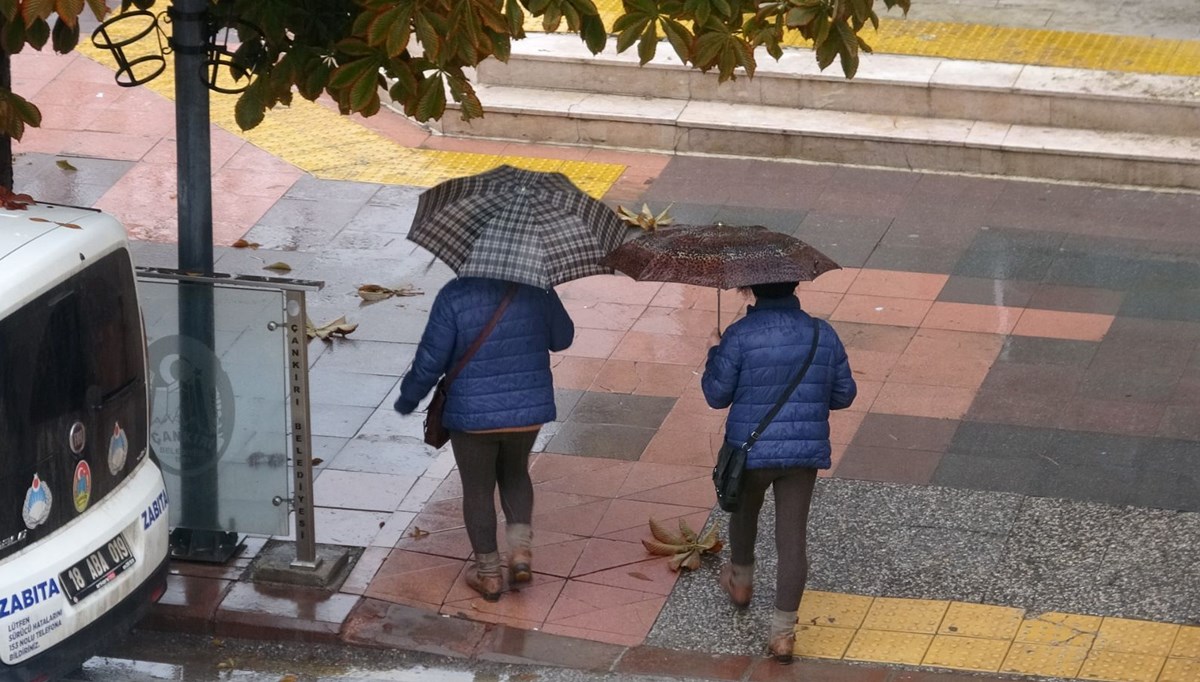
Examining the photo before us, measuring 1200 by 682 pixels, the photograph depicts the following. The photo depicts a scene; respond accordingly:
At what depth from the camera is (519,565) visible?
293 inches

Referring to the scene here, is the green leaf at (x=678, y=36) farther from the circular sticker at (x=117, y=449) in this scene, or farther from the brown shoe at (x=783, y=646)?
the circular sticker at (x=117, y=449)

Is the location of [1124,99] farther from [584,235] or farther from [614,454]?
[584,235]

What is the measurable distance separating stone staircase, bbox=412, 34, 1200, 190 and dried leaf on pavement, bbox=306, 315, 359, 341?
358 cm

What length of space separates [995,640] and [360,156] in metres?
7.33

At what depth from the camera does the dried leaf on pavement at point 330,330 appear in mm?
9984

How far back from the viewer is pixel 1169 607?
23.7 feet

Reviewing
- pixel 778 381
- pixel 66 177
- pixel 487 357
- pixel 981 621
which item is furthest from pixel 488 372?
pixel 66 177

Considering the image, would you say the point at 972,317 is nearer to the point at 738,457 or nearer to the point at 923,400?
the point at 923,400

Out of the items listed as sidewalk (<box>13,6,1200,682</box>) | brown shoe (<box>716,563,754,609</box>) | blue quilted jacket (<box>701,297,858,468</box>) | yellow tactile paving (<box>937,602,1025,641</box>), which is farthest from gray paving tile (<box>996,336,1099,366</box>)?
blue quilted jacket (<box>701,297,858,468</box>)

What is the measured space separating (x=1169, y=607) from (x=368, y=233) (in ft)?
20.1

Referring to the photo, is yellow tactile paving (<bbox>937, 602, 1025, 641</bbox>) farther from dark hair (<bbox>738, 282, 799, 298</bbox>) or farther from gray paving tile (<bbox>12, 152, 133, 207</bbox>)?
gray paving tile (<bbox>12, 152, 133, 207</bbox>)

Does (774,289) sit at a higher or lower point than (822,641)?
higher

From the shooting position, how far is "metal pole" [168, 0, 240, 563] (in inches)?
288

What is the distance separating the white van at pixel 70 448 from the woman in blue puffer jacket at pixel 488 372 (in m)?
1.15
